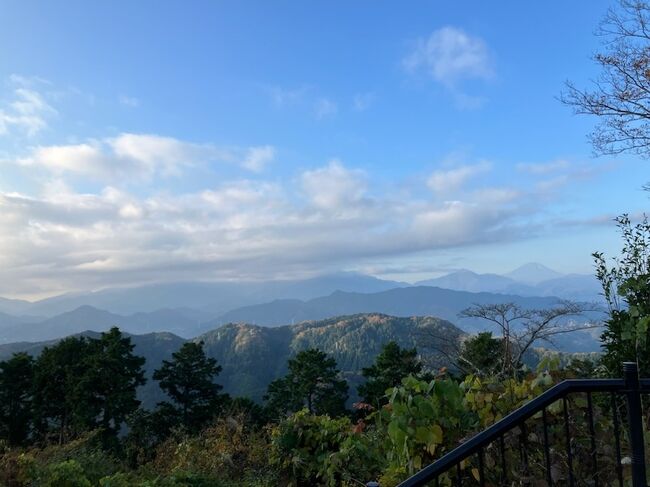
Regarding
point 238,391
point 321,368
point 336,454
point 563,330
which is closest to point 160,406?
point 321,368

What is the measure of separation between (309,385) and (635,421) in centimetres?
4031

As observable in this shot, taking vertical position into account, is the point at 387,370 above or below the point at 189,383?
above

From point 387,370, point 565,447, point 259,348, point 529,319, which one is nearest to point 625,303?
point 565,447

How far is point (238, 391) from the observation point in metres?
141

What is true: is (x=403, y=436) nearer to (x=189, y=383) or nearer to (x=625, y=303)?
(x=625, y=303)

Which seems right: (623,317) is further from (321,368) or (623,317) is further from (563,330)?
(321,368)

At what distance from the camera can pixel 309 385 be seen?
Answer: 40375 mm

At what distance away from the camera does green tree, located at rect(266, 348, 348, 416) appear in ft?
131

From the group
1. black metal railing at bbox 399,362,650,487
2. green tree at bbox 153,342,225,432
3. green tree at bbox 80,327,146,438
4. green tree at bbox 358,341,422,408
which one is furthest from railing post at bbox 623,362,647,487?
green tree at bbox 153,342,225,432

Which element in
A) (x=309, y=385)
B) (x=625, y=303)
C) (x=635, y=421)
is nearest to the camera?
(x=635, y=421)

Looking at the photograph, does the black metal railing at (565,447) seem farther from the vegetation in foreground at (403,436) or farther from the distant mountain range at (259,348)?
the distant mountain range at (259,348)

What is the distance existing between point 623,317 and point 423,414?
475cm

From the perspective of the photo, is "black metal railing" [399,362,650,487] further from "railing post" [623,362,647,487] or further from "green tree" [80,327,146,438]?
"green tree" [80,327,146,438]

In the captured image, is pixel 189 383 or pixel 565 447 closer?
pixel 565 447
